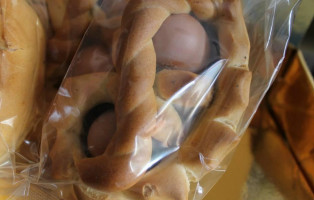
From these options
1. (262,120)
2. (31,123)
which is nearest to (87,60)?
(31,123)

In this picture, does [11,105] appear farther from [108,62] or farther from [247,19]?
[247,19]

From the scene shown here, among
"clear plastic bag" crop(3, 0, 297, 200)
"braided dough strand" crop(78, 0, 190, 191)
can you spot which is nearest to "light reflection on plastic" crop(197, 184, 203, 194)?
"clear plastic bag" crop(3, 0, 297, 200)

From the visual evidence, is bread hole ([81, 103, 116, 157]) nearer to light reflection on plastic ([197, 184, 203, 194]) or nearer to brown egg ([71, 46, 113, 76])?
brown egg ([71, 46, 113, 76])

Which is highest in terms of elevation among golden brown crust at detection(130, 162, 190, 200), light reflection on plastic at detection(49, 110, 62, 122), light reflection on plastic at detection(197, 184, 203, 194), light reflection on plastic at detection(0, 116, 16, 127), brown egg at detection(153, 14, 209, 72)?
brown egg at detection(153, 14, 209, 72)

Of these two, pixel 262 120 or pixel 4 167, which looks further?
pixel 262 120

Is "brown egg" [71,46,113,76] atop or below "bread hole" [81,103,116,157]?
atop

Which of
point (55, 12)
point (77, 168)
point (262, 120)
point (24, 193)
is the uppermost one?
point (55, 12)
